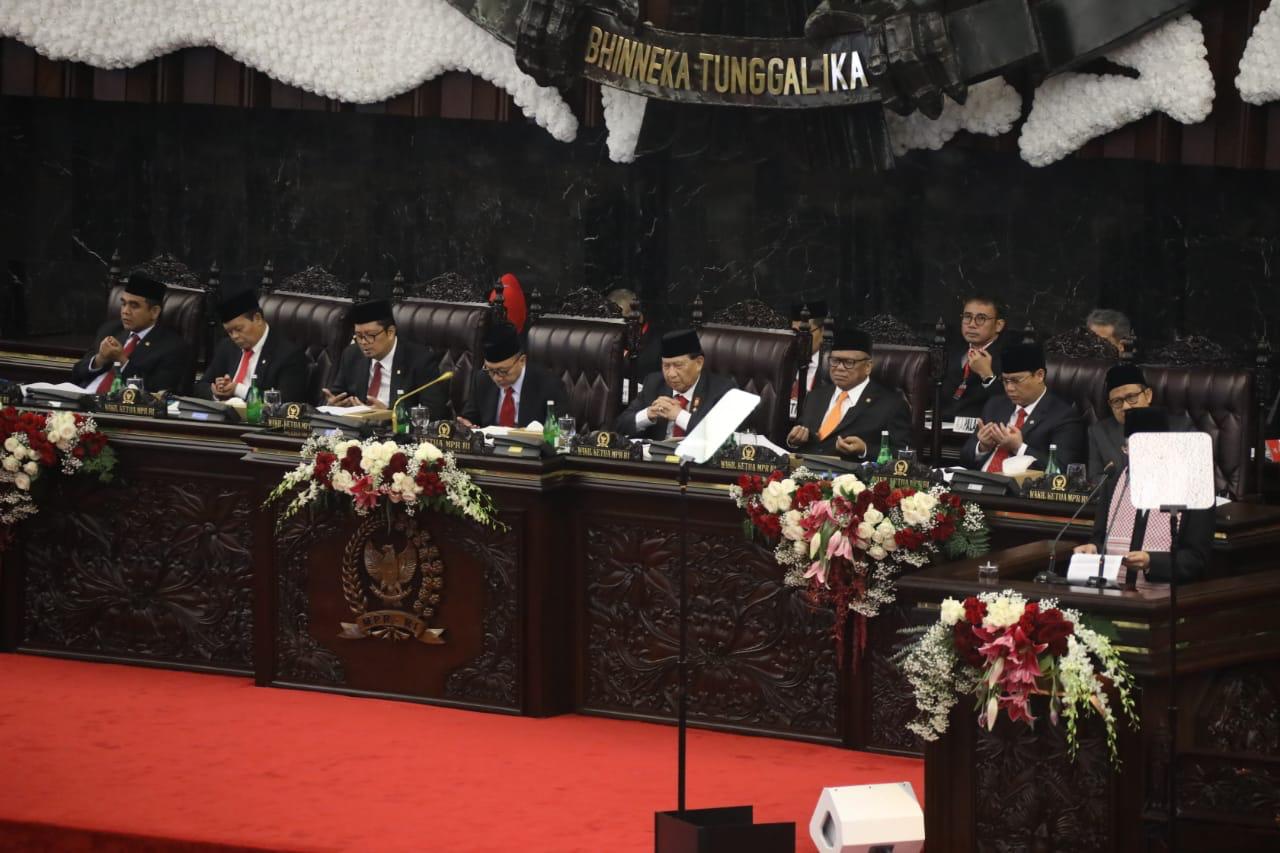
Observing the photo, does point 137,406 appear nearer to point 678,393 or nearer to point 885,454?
point 678,393

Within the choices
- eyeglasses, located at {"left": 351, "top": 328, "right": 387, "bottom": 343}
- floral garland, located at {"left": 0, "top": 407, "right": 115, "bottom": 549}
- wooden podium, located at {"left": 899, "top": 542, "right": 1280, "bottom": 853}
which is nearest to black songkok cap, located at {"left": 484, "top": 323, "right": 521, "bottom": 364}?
eyeglasses, located at {"left": 351, "top": 328, "right": 387, "bottom": 343}

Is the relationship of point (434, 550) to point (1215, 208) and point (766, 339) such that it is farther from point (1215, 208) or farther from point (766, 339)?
point (1215, 208)

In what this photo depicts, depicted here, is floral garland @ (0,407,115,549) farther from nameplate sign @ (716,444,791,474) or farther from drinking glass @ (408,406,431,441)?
nameplate sign @ (716,444,791,474)

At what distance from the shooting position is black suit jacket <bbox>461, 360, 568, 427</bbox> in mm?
8094

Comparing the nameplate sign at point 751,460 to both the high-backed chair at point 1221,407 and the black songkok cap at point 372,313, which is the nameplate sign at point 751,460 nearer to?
the high-backed chair at point 1221,407

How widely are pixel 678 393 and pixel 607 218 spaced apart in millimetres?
3000

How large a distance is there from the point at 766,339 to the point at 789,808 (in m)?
2.48

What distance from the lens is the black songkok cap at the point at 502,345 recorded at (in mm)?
8023

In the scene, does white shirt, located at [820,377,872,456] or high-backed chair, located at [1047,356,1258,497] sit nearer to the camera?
high-backed chair, located at [1047,356,1258,497]

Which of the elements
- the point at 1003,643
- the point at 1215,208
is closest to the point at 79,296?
the point at 1215,208

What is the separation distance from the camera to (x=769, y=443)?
23.5 ft

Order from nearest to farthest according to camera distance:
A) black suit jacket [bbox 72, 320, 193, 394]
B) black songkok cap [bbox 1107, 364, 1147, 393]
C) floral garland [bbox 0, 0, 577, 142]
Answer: black songkok cap [bbox 1107, 364, 1147, 393]
black suit jacket [bbox 72, 320, 193, 394]
floral garland [bbox 0, 0, 577, 142]

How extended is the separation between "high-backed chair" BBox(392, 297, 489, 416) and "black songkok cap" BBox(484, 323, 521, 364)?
19.5 inches

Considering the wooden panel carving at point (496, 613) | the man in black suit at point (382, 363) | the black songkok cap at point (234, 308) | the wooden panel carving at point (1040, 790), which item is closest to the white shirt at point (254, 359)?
the black songkok cap at point (234, 308)
